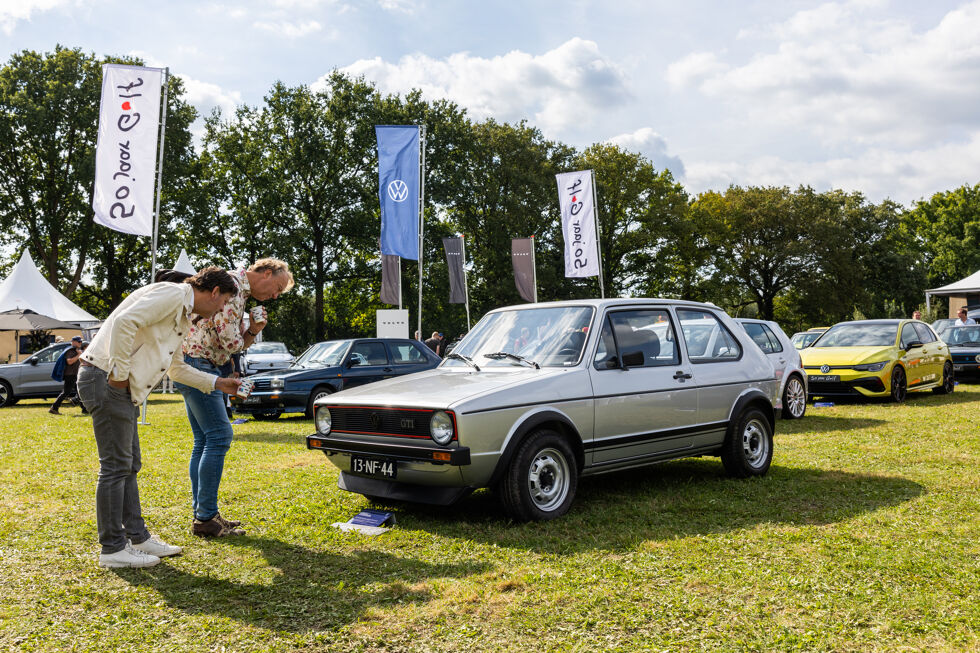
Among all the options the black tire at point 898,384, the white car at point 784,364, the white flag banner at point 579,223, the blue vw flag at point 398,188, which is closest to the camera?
the white car at point 784,364

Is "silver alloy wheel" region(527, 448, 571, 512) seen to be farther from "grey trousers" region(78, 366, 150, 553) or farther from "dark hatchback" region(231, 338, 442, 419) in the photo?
"dark hatchback" region(231, 338, 442, 419)

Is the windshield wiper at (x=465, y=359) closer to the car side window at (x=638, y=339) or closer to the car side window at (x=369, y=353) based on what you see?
the car side window at (x=638, y=339)

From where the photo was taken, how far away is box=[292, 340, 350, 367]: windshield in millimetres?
14586

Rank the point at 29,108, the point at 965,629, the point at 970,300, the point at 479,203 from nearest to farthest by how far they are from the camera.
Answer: the point at 965,629, the point at 29,108, the point at 970,300, the point at 479,203

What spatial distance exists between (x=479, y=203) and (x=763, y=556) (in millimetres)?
40283

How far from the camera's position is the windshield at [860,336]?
48.6 ft

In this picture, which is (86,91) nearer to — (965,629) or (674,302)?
(674,302)

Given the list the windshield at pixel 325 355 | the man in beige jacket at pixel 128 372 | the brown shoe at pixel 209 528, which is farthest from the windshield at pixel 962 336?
the man in beige jacket at pixel 128 372

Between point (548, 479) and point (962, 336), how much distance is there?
58.3ft

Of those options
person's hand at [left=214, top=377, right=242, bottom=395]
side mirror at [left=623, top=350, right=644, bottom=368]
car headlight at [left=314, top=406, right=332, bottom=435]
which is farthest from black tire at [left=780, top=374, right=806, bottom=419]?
person's hand at [left=214, top=377, right=242, bottom=395]

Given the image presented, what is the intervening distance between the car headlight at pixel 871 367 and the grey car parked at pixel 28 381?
18.1 metres

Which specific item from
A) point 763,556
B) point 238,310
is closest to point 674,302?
point 763,556

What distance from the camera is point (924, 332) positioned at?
15.9 m

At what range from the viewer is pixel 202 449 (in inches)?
218
